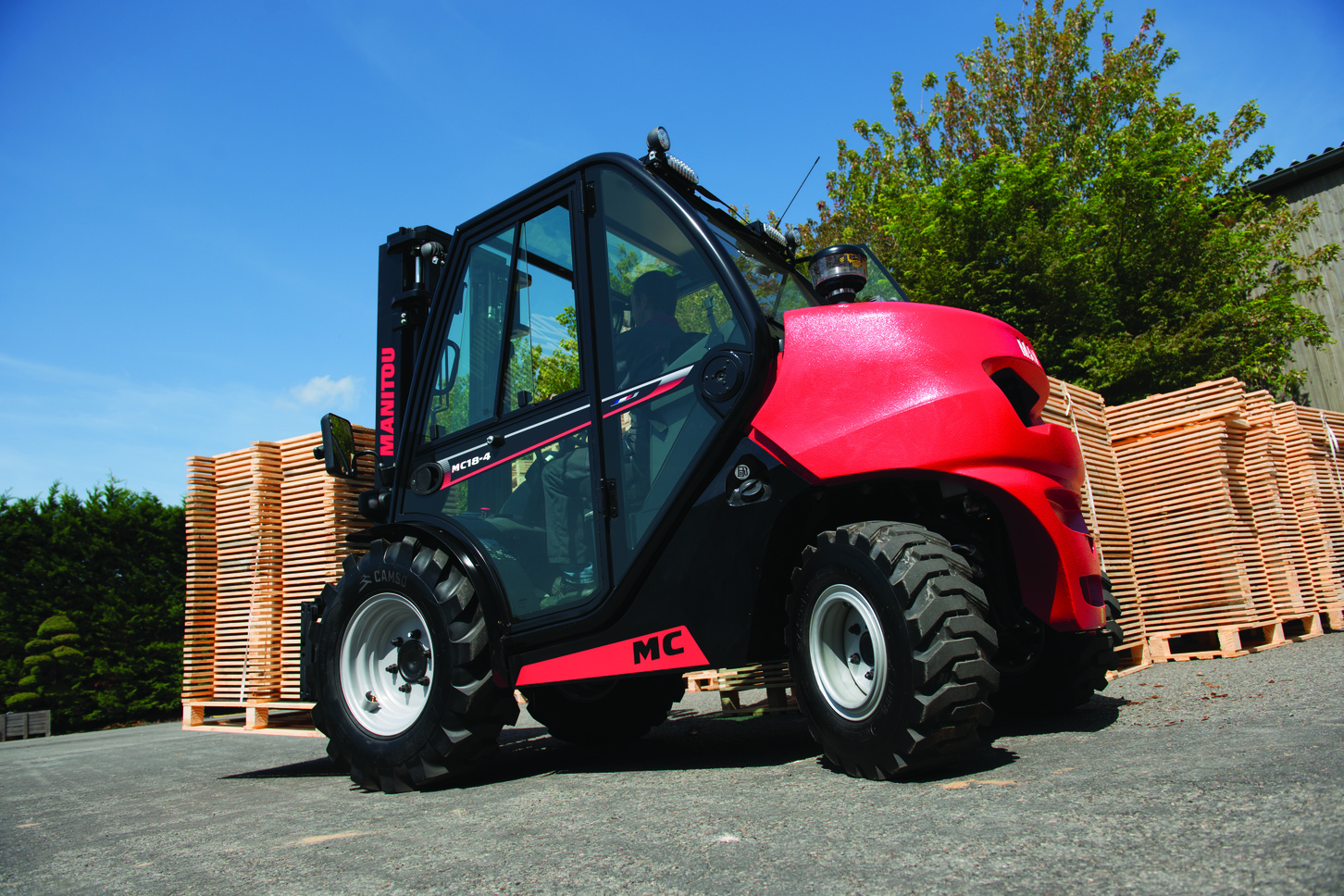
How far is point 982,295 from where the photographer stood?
16703mm

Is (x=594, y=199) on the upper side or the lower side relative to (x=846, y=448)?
upper

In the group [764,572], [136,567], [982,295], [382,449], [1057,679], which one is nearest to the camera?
[764,572]

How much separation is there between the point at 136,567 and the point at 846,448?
16526mm

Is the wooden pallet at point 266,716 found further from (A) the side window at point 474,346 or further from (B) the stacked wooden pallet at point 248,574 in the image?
(A) the side window at point 474,346

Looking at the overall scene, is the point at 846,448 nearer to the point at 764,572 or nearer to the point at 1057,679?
the point at 764,572

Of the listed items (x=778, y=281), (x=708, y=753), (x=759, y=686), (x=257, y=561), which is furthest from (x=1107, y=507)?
(x=257, y=561)

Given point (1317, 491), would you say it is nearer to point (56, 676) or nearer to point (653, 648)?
point (653, 648)

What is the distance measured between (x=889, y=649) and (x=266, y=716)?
7.66 meters

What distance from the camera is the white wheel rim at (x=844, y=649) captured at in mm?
2877

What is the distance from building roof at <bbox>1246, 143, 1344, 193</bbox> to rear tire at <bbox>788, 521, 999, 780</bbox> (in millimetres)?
22253

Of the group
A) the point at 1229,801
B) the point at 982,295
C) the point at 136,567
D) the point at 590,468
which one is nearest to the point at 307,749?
the point at 590,468

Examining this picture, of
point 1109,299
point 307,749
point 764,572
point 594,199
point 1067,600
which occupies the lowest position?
point 307,749

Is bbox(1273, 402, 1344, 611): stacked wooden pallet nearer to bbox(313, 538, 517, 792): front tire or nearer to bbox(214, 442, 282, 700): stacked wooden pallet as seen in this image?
bbox(313, 538, 517, 792): front tire

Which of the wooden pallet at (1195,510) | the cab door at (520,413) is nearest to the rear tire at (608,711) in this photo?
the cab door at (520,413)
